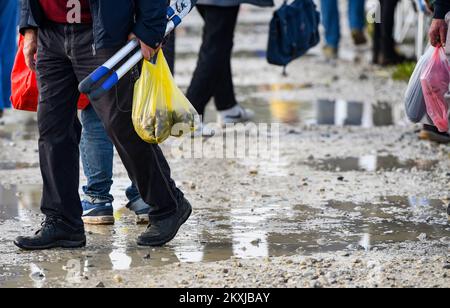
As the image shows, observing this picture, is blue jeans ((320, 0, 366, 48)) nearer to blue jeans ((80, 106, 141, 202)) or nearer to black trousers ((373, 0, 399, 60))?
→ black trousers ((373, 0, 399, 60))

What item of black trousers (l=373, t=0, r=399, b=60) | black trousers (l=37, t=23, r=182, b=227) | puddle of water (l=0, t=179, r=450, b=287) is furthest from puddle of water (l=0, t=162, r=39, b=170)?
black trousers (l=373, t=0, r=399, b=60)

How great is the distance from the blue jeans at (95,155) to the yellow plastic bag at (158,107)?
2.96ft

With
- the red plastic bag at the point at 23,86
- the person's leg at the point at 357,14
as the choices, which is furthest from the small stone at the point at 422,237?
the person's leg at the point at 357,14

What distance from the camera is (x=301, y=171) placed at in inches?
321

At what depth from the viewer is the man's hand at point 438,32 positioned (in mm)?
6598

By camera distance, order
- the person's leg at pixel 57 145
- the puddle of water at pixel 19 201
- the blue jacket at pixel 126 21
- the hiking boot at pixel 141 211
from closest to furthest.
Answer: the blue jacket at pixel 126 21 < the person's leg at pixel 57 145 < the hiking boot at pixel 141 211 < the puddle of water at pixel 19 201

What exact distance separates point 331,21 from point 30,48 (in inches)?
337

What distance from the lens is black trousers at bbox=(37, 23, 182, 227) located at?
5.79m

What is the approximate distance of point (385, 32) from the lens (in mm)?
12945

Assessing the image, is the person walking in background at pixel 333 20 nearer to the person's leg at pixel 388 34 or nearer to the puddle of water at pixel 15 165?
the person's leg at pixel 388 34

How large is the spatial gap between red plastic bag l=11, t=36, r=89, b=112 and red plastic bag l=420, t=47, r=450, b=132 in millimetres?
2182

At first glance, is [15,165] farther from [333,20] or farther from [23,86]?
[333,20]
